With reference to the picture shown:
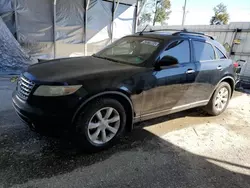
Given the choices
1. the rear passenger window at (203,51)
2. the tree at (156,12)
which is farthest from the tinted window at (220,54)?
the tree at (156,12)

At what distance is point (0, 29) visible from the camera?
6230 millimetres

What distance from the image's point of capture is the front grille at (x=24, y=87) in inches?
103

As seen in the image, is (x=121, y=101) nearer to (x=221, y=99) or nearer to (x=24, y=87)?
(x=24, y=87)

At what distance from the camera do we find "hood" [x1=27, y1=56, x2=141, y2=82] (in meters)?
2.63

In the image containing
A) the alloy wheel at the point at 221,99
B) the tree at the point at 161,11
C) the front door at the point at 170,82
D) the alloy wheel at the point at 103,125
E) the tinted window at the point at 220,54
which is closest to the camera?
the alloy wheel at the point at 103,125

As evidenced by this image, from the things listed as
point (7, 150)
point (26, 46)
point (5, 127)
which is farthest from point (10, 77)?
point (7, 150)

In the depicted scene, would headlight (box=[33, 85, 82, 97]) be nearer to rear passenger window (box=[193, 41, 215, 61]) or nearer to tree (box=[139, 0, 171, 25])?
rear passenger window (box=[193, 41, 215, 61])

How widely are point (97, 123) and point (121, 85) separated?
593 millimetres

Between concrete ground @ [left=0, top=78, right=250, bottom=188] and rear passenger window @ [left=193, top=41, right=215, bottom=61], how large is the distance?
1310 millimetres

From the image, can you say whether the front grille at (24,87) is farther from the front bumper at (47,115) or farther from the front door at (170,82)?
the front door at (170,82)

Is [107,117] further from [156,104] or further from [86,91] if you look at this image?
[156,104]

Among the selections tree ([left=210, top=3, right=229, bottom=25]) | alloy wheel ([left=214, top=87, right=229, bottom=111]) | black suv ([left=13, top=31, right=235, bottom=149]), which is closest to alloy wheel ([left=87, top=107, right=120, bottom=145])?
black suv ([left=13, top=31, right=235, bottom=149])

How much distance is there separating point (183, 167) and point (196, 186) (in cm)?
36

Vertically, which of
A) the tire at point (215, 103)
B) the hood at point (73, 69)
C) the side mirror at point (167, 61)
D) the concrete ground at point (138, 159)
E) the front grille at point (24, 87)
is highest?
the side mirror at point (167, 61)
